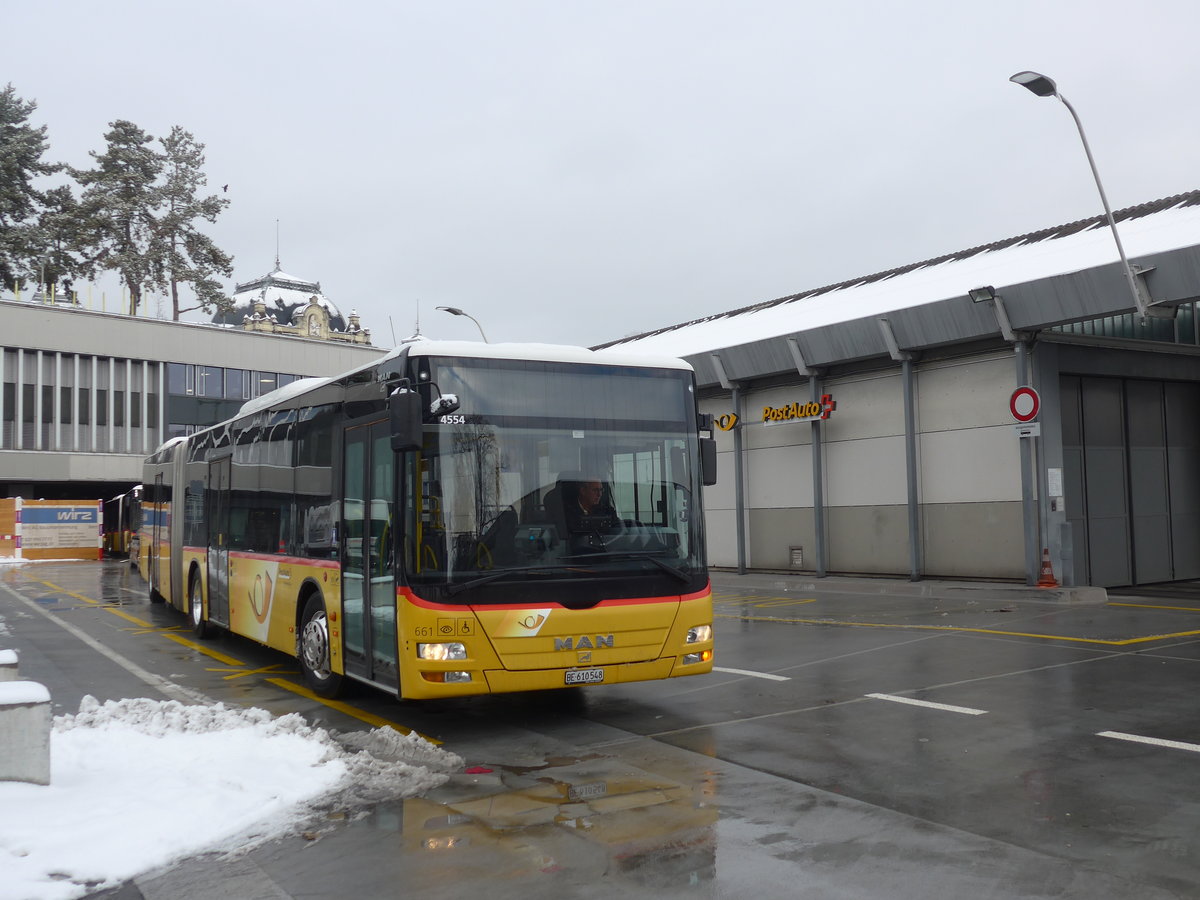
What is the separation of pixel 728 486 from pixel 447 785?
69.8 ft

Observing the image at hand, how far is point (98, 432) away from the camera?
2218 inches

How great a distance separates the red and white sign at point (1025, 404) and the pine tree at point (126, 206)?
56262 mm

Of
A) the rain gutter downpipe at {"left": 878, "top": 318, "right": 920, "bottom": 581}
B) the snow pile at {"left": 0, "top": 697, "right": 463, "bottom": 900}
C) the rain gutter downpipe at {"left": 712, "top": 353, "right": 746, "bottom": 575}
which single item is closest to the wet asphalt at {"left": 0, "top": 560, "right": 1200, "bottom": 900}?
the snow pile at {"left": 0, "top": 697, "right": 463, "bottom": 900}

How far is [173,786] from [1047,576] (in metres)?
16.0

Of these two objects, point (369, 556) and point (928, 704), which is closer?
point (369, 556)

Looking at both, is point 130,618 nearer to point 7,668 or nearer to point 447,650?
point 7,668

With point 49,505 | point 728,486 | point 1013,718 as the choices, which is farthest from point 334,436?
point 49,505

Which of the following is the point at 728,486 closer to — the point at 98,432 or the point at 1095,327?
the point at 1095,327

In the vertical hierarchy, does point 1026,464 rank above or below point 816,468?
below

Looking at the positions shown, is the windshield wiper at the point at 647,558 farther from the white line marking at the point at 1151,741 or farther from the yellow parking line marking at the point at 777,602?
the yellow parking line marking at the point at 777,602

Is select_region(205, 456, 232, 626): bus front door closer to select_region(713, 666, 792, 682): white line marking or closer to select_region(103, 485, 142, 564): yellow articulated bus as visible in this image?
select_region(713, 666, 792, 682): white line marking

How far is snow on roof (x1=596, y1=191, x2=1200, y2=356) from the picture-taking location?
762 inches

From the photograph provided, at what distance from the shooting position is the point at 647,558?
28.5ft

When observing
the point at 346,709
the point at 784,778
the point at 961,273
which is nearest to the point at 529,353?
the point at 346,709
